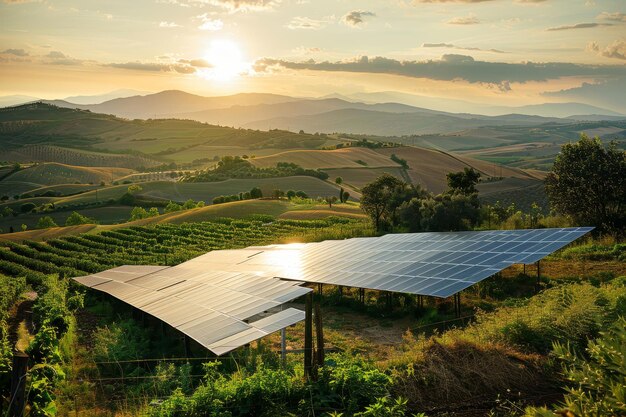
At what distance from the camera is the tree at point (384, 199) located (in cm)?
5003

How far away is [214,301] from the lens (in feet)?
68.7

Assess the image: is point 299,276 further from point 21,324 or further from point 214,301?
point 21,324

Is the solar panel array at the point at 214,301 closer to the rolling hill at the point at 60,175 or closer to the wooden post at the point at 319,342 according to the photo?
the wooden post at the point at 319,342

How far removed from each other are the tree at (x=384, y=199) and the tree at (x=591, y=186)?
12.4m

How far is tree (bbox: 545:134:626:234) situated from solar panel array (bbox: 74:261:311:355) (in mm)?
25742

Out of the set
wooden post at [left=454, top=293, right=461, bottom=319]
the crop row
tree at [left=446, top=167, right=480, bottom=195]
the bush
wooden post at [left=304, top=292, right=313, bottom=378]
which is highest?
the bush

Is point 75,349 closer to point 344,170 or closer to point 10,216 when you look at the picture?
point 10,216

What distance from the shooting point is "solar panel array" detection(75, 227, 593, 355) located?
18156 mm

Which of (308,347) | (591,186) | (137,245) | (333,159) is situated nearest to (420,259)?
(308,347)

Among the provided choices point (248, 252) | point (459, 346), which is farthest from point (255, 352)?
point (248, 252)

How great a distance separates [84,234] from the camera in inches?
2434

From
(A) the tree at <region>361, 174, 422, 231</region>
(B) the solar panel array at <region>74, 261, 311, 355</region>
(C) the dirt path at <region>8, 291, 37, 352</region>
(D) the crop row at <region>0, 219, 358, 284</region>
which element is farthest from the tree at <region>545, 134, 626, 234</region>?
(C) the dirt path at <region>8, 291, 37, 352</region>

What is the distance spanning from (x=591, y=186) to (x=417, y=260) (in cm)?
2067

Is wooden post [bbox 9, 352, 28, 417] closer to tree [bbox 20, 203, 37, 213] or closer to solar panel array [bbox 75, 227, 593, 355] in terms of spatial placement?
solar panel array [bbox 75, 227, 593, 355]
